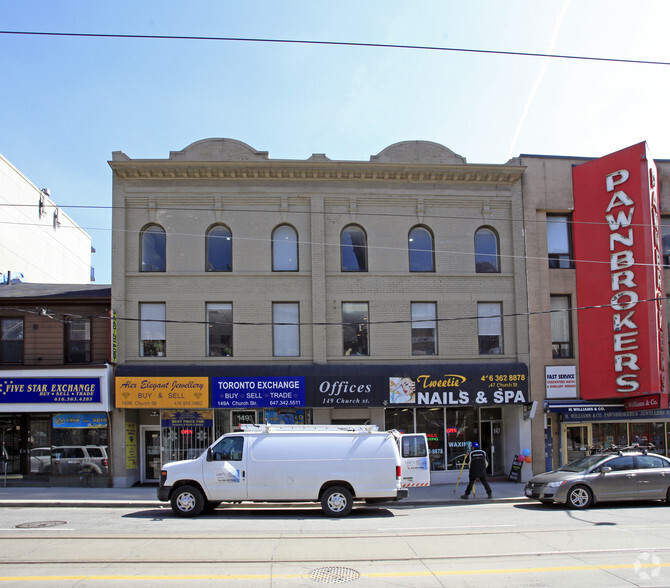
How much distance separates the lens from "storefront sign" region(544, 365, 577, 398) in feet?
70.5

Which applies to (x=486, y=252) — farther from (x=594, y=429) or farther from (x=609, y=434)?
(x=609, y=434)

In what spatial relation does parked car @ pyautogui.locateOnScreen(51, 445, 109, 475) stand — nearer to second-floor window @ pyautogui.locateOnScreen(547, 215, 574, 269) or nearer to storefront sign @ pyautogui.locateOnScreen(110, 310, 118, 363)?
storefront sign @ pyautogui.locateOnScreen(110, 310, 118, 363)

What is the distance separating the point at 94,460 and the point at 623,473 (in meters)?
15.5

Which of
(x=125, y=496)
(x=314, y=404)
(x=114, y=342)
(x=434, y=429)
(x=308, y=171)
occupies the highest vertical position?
(x=308, y=171)

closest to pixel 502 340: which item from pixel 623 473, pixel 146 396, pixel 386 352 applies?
pixel 386 352

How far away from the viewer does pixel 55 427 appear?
20.4 meters

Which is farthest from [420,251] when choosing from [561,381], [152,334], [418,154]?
[152,334]

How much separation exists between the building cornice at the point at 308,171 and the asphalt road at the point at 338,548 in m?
11.2

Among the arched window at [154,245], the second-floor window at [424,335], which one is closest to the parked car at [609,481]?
the second-floor window at [424,335]

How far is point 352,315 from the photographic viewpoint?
846 inches

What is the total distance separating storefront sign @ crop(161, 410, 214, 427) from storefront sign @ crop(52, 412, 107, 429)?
1.94m

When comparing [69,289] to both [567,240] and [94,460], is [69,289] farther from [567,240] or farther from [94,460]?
[567,240]

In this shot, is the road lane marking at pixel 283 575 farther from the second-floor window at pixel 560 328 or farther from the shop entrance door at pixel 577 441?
the second-floor window at pixel 560 328

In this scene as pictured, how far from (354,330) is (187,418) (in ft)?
20.5
